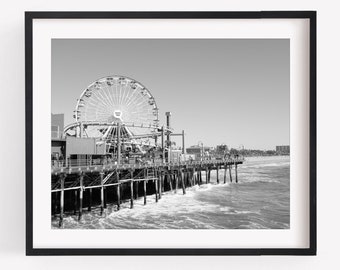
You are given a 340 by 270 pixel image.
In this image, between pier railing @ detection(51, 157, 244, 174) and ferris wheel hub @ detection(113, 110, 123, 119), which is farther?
ferris wheel hub @ detection(113, 110, 123, 119)

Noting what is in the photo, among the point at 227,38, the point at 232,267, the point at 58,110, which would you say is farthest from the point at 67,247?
the point at 227,38

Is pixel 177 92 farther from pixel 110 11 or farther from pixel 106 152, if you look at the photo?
pixel 106 152

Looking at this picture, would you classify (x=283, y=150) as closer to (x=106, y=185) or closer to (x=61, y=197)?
(x=61, y=197)

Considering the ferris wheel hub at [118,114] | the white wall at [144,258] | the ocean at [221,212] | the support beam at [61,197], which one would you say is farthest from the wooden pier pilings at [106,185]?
the ferris wheel hub at [118,114]

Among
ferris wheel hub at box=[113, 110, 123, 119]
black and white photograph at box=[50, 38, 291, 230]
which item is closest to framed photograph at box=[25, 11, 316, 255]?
black and white photograph at box=[50, 38, 291, 230]

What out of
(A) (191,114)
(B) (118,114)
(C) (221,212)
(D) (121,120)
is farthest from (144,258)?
(B) (118,114)

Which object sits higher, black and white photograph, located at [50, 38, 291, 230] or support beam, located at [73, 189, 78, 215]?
black and white photograph, located at [50, 38, 291, 230]

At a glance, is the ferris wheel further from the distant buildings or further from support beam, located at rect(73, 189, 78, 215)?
the distant buildings
